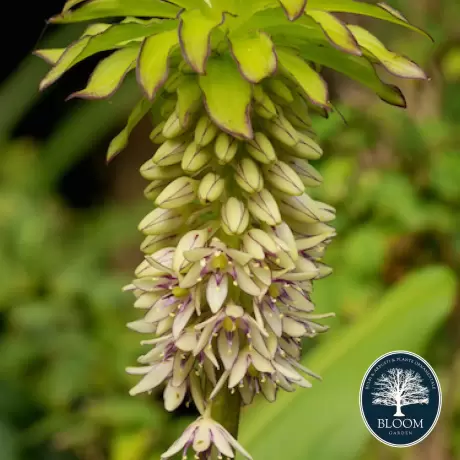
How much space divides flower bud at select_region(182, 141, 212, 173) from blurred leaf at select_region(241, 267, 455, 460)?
536 mm

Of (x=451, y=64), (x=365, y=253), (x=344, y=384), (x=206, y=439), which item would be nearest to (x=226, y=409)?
(x=206, y=439)

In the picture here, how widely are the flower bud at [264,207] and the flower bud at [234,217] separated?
1 centimetres

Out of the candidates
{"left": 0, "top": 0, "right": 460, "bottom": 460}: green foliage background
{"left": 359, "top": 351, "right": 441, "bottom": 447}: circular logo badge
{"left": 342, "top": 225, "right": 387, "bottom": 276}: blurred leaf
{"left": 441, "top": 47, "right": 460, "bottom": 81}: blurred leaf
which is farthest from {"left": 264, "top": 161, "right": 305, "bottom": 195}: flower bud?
{"left": 441, "top": 47, "right": 460, "bottom": 81}: blurred leaf

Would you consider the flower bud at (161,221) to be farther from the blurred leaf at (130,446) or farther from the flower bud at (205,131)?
the blurred leaf at (130,446)

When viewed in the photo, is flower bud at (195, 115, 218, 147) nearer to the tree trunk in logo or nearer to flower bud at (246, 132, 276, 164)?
flower bud at (246, 132, 276, 164)

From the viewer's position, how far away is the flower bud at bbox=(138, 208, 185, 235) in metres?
0.85

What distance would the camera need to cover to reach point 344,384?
1238 millimetres

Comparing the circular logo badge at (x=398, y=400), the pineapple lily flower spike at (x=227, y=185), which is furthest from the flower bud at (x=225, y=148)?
the circular logo badge at (x=398, y=400)

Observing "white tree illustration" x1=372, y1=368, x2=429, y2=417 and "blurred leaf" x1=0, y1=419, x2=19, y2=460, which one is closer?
"white tree illustration" x1=372, y1=368, x2=429, y2=417

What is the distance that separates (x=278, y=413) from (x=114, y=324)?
0.94 m

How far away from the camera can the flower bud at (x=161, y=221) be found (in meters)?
0.85

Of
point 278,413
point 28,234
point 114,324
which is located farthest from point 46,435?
point 278,413

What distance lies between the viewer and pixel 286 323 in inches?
34.3

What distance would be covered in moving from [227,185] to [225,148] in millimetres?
68
